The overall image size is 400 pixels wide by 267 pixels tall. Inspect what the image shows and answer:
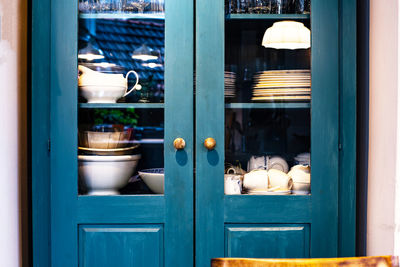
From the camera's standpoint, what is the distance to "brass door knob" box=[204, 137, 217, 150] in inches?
58.3

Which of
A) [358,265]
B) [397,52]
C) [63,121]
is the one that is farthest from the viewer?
[63,121]

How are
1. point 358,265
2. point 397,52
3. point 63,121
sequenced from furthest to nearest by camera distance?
point 63,121, point 397,52, point 358,265

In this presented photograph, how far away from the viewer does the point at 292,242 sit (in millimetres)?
1515

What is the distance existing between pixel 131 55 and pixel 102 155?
414mm

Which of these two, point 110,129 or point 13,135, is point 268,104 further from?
point 13,135

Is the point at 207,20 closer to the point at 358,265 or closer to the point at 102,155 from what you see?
the point at 102,155

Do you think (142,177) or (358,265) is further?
(142,177)

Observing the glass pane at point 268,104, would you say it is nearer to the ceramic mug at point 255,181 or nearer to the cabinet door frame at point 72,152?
the ceramic mug at point 255,181

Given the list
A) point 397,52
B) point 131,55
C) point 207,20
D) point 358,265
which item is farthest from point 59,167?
point 397,52

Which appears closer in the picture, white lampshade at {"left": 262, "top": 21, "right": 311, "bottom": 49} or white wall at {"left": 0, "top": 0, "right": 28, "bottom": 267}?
white wall at {"left": 0, "top": 0, "right": 28, "bottom": 267}

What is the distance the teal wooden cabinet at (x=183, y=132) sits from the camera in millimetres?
1479

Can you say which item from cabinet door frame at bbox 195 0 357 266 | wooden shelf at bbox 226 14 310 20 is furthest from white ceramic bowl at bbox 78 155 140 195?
wooden shelf at bbox 226 14 310 20

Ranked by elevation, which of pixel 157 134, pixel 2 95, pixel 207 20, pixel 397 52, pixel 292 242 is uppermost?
pixel 207 20

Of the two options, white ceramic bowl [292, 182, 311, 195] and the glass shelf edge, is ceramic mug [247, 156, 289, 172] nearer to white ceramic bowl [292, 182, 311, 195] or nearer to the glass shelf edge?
white ceramic bowl [292, 182, 311, 195]
